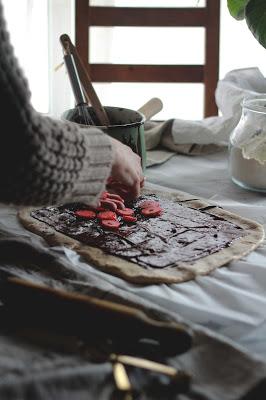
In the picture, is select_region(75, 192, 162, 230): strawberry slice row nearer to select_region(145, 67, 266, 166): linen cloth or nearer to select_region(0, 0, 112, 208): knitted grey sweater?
select_region(0, 0, 112, 208): knitted grey sweater

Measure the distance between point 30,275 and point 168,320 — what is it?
7.2 inches

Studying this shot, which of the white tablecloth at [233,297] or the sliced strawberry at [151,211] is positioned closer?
the white tablecloth at [233,297]

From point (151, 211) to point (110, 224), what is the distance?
0.08m

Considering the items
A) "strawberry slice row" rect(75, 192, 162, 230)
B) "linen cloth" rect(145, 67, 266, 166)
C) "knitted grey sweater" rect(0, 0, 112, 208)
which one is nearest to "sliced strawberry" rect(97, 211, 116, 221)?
"strawberry slice row" rect(75, 192, 162, 230)

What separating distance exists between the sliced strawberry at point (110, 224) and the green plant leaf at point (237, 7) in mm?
511

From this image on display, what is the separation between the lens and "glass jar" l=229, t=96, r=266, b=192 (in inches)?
37.6

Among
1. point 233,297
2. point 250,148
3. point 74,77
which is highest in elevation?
point 74,77

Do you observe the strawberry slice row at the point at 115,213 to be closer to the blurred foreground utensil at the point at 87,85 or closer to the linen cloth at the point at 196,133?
the blurred foreground utensil at the point at 87,85

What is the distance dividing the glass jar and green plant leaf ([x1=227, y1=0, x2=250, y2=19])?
0.66ft

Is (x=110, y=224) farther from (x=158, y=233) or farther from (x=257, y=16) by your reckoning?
(x=257, y=16)

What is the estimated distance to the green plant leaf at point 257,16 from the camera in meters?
0.95

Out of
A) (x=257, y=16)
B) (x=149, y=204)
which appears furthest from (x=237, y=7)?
(x=149, y=204)

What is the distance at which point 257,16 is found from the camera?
95 centimetres

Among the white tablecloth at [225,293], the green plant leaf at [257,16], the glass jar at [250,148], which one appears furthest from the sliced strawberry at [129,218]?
the green plant leaf at [257,16]
